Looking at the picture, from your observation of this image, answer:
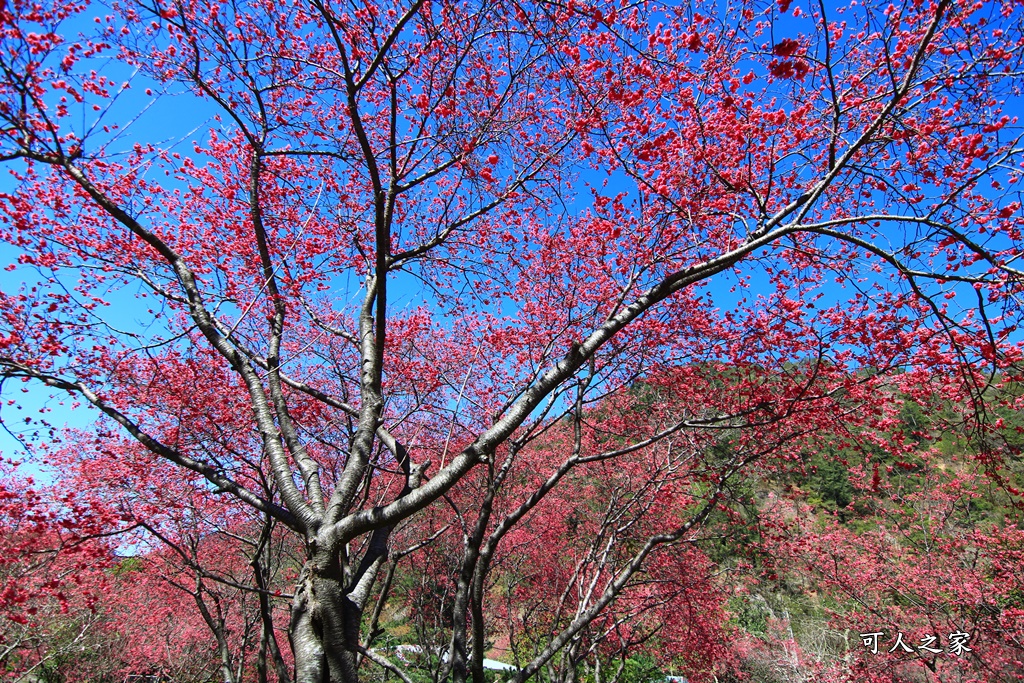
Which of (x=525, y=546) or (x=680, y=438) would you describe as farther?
(x=525, y=546)

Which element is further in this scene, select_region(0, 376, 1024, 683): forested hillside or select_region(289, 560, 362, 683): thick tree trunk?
select_region(0, 376, 1024, 683): forested hillside

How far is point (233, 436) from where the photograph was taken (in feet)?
24.8

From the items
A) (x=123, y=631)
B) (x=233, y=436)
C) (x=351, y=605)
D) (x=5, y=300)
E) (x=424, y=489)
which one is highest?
(x=5, y=300)

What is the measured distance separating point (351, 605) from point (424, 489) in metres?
1.22

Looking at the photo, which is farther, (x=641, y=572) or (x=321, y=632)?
(x=641, y=572)

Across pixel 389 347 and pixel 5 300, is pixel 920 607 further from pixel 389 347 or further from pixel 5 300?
pixel 5 300

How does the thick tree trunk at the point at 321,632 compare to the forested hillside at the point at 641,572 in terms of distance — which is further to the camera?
the forested hillside at the point at 641,572

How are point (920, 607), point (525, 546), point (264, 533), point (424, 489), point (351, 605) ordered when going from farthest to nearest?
point (525, 546) < point (920, 607) < point (264, 533) < point (351, 605) < point (424, 489)

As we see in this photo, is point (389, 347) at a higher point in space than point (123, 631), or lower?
higher

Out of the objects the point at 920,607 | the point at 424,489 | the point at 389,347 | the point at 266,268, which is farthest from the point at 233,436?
the point at 920,607

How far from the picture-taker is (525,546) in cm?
1311

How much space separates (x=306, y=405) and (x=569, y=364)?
257 inches

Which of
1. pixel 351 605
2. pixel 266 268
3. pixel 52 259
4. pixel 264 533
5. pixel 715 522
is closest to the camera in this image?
pixel 351 605

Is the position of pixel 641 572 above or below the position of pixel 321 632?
below
